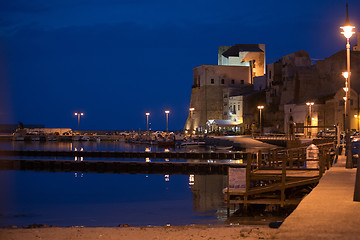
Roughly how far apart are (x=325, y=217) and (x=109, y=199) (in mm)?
18531

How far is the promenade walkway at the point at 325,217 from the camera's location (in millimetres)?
8719

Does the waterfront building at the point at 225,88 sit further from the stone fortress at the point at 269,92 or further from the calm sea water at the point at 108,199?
the calm sea water at the point at 108,199

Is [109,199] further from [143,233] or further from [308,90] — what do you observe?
[308,90]

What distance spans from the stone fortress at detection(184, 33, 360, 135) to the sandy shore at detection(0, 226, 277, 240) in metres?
45.8

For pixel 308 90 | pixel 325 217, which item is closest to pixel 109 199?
pixel 325 217

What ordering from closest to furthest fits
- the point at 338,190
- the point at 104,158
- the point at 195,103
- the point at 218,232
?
the point at 218,232 → the point at 338,190 → the point at 104,158 → the point at 195,103

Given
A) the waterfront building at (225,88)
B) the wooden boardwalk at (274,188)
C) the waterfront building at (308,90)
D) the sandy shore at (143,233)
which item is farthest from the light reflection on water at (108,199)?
the waterfront building at (225,88)

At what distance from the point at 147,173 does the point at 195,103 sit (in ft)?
212

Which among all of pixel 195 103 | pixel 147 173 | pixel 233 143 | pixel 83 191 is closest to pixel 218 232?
pixel 83 191

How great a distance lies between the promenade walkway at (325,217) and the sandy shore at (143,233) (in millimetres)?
1046

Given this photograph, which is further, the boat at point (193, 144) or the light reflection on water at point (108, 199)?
the boat at point (193, 144)

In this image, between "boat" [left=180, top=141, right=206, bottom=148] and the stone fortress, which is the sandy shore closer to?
the stone fortress

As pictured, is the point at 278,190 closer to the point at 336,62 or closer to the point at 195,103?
the point at 336,62

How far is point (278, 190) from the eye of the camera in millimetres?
20906
